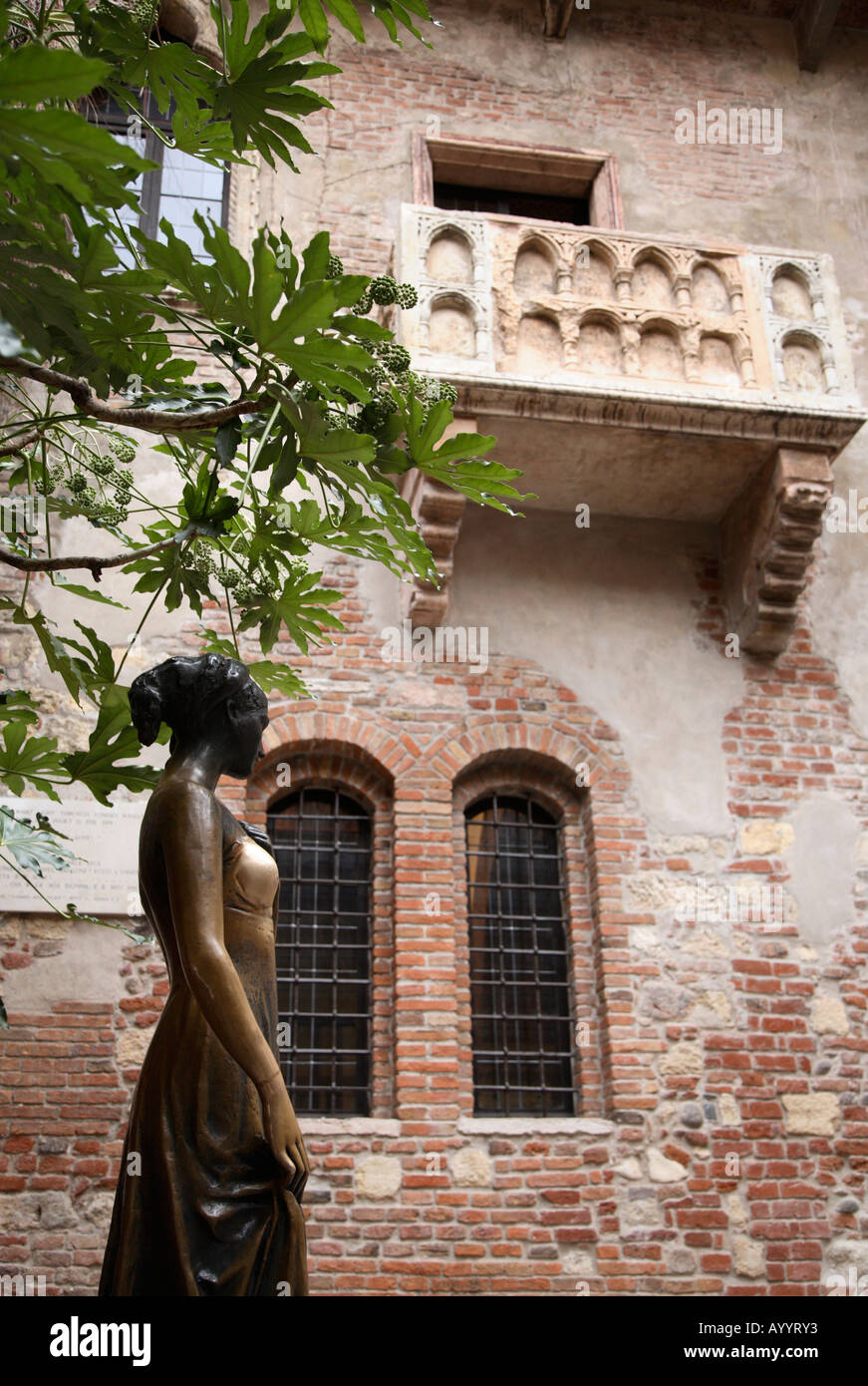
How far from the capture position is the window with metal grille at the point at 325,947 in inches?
249

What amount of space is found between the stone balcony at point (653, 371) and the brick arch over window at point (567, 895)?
1.00m

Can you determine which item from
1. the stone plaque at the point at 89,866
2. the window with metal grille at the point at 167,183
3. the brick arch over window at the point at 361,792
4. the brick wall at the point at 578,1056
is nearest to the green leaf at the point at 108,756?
the stone plaque at the point at 89,866

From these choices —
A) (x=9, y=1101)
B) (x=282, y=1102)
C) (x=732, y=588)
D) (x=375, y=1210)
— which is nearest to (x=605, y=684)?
(x=732, y=588)

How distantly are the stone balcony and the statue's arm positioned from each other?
4.15 m

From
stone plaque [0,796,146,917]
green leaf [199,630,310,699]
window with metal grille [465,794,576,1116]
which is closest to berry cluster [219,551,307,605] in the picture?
green leaf [199,630,310,699]

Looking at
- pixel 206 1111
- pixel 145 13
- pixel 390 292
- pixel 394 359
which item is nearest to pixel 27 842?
pixel 206 1111

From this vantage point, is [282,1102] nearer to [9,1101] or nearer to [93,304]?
[93,304]

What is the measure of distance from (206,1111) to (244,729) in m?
0.90

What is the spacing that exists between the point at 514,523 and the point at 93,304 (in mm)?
5301

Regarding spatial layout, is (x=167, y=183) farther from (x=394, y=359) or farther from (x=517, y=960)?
(x=394, y=359)

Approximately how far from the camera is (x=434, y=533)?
6.84m

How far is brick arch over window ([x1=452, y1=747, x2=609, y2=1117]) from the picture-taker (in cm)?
645

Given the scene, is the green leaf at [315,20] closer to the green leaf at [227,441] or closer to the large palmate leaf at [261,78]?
the large palmate leaf at [261,78]

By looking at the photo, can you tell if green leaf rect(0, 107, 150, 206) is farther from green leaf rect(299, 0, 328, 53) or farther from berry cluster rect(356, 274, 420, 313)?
berry cluster rect(356, 274, 420, 313)
